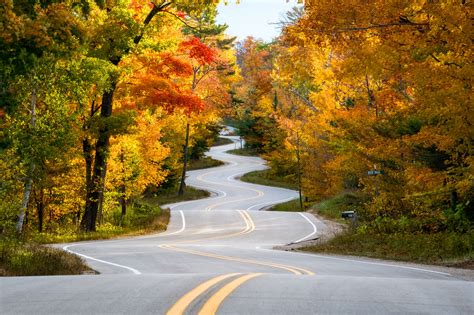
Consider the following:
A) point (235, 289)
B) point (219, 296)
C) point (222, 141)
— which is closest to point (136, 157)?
point (235, 289)

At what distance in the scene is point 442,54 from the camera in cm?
1196

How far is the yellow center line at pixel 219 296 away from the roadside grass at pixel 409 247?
8144 mm

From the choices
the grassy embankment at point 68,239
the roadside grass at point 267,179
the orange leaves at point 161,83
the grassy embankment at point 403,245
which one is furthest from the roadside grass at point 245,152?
the grassy embankment at point 403,245

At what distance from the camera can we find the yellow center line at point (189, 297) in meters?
5.89

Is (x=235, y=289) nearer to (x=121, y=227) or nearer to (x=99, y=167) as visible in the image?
(x=99, y=167)

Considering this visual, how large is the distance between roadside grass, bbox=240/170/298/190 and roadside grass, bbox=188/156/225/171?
8.83 metres

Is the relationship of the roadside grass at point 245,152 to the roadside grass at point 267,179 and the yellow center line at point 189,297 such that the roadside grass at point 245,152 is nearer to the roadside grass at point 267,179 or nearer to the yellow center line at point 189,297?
the roadside grass at point 267,179

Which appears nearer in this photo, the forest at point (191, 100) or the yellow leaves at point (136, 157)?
the forest at point (191, 100)

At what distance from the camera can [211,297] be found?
265 inches

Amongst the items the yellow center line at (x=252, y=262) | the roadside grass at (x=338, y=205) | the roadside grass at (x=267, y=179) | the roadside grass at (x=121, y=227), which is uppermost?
the roadside grass at (x=267, y=179)

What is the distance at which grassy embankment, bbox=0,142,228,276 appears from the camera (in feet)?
37.5

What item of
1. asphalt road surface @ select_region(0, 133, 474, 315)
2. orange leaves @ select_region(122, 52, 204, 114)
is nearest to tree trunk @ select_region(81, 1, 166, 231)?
orange leaves @ select_region(122, 52, 204, 114)

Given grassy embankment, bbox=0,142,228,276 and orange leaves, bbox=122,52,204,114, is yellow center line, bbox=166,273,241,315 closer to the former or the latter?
grassy embankment, bbox=0,142,228,276

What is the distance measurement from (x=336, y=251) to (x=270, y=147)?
1598 inches
